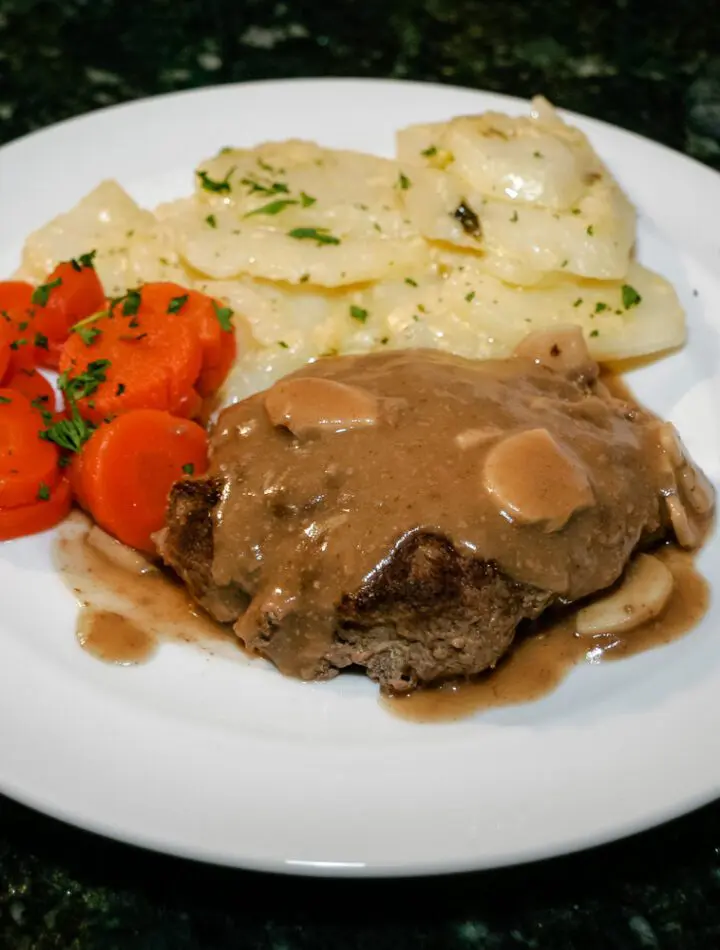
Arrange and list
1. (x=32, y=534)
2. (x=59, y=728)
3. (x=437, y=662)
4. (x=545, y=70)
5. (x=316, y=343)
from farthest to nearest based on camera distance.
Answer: (x=545, y=70), (x=316, y=343), (x=32, y=534), (x=437, y=662), (x=59, y=728)

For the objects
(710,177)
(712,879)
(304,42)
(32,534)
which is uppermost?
(710,177)

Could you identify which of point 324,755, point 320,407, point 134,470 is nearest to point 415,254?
point 320,407

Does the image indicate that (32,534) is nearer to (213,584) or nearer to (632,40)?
(213,584)

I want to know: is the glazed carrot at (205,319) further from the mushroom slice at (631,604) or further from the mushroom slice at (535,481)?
the mushroom slice at (631,604)

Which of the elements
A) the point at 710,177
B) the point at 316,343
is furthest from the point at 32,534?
the point at 710,177

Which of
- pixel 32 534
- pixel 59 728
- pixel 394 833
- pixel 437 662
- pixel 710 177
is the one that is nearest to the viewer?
pixel 394 833

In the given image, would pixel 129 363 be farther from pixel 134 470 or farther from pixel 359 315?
pixel 359 315

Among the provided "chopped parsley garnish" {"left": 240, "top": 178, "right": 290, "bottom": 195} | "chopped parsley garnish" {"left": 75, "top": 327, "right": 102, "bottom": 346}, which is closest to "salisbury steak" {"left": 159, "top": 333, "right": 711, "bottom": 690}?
"chopped parsley garnish" {"left": 75, "top": 327, "right": 102, "bottom": 346}
